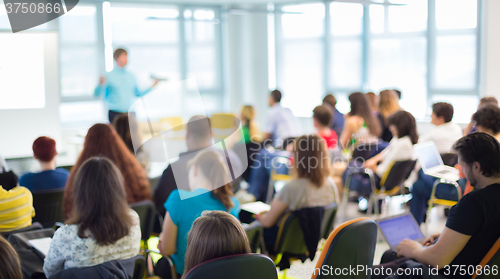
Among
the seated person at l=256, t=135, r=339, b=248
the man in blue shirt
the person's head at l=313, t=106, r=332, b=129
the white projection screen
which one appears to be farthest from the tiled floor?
the white projection screen

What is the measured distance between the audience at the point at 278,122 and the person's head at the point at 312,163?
3.28 m

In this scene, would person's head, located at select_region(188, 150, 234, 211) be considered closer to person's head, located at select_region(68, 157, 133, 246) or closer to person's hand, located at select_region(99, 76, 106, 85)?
person's head, located at select_region(68, 157, 133, 246)

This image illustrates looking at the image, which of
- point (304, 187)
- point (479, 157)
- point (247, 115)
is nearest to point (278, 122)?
point (247, 115)

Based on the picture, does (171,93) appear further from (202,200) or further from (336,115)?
(336,115)

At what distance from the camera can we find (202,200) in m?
2.43

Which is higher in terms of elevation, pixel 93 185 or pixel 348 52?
pixel 348 52

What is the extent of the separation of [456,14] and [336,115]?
11.0 ft

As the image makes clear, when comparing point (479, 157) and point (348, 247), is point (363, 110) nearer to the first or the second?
point (479, 157)

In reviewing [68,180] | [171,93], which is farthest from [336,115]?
[171,93]

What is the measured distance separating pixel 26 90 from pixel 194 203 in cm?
473

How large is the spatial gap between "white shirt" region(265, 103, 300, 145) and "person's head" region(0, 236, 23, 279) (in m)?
5.03

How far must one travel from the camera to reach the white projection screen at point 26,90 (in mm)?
5895

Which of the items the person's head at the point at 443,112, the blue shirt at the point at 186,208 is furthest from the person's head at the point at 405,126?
the blue shirt at the point at 186,208

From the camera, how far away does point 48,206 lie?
3039mm
